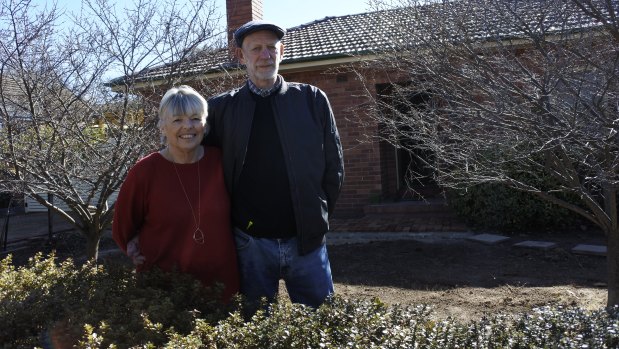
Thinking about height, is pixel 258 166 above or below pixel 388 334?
above

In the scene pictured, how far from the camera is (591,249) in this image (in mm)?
6953

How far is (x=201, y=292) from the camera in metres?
2.90

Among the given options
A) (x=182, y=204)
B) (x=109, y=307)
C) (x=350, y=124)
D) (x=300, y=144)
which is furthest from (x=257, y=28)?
(x=350, y=124)

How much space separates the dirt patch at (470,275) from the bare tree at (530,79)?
1.20 metres

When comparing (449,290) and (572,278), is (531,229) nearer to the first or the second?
(572,278)

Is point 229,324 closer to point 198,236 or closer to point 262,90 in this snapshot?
point 198,236

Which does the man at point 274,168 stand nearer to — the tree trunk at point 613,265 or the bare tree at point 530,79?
the bare tree at point 530,79

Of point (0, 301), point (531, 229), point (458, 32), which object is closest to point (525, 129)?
point (458, 32)

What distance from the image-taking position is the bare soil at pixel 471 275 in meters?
5.21

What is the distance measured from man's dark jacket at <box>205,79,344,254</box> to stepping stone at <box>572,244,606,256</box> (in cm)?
480

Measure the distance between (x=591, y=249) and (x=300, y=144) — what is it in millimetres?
5182

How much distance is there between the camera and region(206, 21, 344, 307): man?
3.05m

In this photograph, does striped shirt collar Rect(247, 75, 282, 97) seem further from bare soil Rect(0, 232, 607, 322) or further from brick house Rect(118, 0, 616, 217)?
brick house Rect(118, 0, 616, 217)

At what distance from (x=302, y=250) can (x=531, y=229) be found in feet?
20.0
